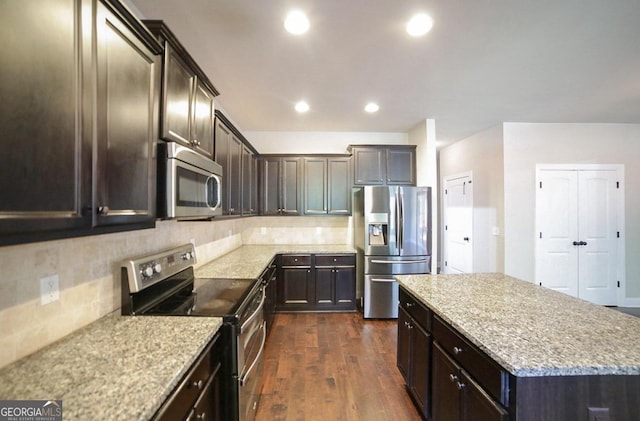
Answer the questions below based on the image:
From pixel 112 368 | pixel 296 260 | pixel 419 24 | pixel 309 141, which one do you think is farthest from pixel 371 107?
pixel 112 368

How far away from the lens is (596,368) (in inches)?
38.6

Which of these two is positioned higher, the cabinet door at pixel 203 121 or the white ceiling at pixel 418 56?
the white ceiling at pixel 418 56

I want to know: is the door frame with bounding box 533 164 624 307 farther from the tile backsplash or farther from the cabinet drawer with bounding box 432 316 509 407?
the tile backsplash

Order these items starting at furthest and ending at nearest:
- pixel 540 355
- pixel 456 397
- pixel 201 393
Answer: pixel 456 397 < pixel 201 393 < pixel 540 355

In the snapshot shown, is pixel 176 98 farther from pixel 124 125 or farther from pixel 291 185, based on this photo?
pixel 291 185

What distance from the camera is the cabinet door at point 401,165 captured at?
4074 mm

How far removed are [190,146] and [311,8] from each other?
3.95 ft

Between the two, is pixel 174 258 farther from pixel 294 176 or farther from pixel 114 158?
pixel 294 176

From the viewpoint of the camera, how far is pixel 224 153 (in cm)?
246

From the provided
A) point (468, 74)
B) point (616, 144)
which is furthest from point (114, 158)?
Answer: point (616, 144)

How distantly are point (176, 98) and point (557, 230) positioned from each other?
5.30 meters

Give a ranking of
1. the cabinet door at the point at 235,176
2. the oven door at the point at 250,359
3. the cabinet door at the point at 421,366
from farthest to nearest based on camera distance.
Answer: the cabinet door at the point at 235,176
the cabinet door at the point at 421,366
the oven door at the point at 250,359

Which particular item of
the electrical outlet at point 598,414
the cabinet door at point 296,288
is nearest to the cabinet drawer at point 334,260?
the cabinet door at point 296,288

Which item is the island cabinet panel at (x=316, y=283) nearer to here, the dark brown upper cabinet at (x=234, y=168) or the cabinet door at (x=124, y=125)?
the dark brown upper cabinet at (x=234, y=168)
